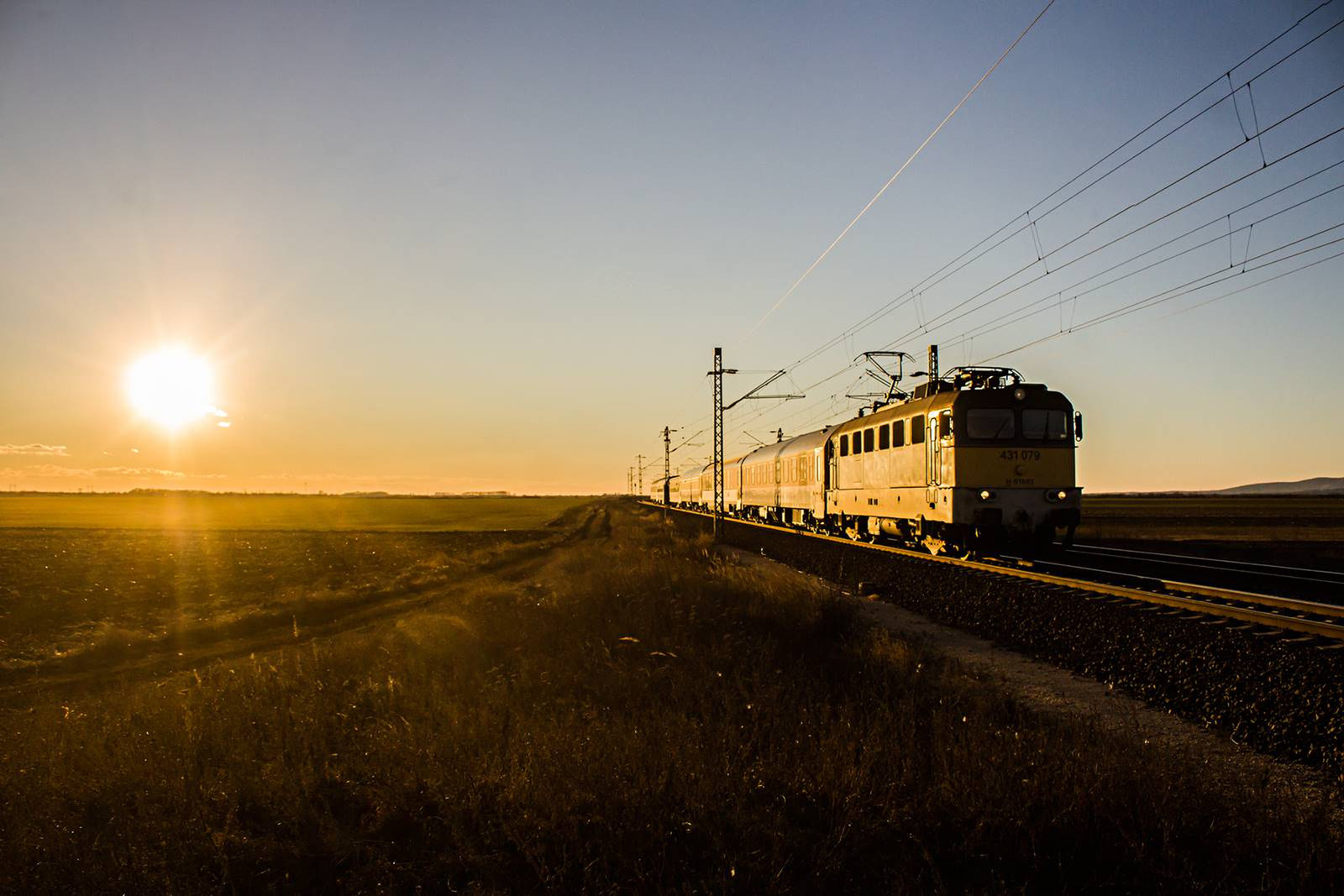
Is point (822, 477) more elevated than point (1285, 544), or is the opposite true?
point (822, 477)

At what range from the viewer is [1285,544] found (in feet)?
90.8

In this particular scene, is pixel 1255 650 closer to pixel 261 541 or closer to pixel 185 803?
pixel 185 803

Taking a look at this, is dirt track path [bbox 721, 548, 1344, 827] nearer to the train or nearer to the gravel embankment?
the gravel embankment

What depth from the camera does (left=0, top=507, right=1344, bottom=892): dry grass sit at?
416cm

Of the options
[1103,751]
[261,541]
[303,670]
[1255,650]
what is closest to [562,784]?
[1103,751]

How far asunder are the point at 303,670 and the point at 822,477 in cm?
2217

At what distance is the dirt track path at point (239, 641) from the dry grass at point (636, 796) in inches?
179

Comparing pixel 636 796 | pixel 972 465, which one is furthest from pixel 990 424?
pixel 636 796

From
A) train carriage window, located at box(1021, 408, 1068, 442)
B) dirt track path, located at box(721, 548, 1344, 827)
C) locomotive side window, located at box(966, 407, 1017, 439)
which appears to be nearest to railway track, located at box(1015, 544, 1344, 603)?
train carriage window, located at box(1021, 408, 1068, 442)

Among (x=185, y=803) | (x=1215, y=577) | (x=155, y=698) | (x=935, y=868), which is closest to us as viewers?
(x=935, y=868)

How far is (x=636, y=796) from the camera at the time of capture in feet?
15.4

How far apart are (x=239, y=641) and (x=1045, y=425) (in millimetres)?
17793

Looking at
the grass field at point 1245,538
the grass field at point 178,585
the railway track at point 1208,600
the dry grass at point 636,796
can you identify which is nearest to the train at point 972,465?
the railway track at point 1208,600

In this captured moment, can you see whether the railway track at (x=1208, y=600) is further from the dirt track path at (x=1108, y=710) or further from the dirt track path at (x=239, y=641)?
the dirt track path at (x=239, y=641)
